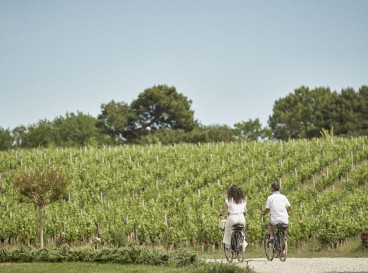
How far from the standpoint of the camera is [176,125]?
69562 mm

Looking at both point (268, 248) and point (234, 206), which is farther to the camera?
point (268, 248)

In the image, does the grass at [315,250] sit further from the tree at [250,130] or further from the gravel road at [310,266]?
the tree at [250,130]

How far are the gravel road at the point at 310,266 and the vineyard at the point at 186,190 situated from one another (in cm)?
629

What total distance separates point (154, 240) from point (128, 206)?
15.2 feet

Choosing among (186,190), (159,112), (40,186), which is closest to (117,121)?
(159,112)

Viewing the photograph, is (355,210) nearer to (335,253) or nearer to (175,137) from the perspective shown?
(335,253)

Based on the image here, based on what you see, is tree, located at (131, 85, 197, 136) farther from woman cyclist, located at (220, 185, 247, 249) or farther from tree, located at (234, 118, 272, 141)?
woman cyclist, located at (220, 185, 247, 249)

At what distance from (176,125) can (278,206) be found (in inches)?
2126

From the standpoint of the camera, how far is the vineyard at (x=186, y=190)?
24812 mm

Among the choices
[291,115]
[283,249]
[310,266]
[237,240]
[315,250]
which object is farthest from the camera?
[291,115]

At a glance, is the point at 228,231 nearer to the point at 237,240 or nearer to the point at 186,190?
the point at 237,240

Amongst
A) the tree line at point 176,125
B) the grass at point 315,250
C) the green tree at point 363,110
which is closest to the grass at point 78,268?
the grass at point 315,250

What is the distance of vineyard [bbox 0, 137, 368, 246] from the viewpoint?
24.8 metres

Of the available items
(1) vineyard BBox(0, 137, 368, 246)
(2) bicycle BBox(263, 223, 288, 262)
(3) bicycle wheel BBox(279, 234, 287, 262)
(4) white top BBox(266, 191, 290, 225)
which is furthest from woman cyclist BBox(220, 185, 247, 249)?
(1) vineyard BBox(0, 137, 368, 246)
